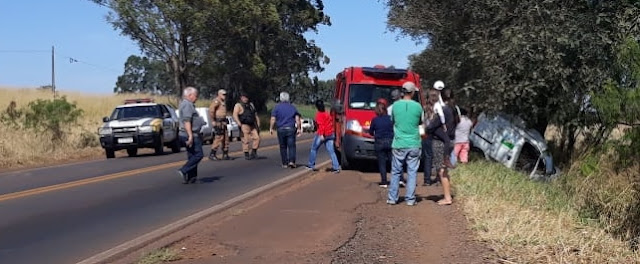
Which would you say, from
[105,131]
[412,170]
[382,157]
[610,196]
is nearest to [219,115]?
[105,131]

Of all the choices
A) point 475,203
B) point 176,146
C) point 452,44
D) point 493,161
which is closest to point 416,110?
point 475,203

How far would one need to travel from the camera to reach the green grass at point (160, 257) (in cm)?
710

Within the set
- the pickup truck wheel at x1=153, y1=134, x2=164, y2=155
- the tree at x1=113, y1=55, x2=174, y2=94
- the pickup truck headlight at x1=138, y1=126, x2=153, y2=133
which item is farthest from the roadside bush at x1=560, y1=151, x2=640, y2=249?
the tree at x1=113, y1=55, x2=174, y2=94

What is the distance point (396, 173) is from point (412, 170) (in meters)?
0.23

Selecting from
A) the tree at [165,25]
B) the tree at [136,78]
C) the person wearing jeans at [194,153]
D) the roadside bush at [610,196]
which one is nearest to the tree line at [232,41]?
the tree at [165,25]

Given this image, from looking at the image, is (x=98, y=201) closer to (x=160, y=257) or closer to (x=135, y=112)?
(x=160, y=257)

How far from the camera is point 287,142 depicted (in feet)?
55.6

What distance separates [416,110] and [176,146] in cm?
1678

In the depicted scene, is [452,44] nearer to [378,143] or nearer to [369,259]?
[378,143]

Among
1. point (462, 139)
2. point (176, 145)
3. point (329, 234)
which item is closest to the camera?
point (329, 234)

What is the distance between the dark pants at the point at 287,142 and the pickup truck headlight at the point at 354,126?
1356 millimetres

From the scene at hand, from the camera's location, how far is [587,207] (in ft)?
40.3

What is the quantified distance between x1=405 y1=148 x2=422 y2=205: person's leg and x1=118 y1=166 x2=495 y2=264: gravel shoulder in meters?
0.16

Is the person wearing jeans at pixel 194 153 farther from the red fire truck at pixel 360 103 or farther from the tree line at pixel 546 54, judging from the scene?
the tree line at pixel 546 54
